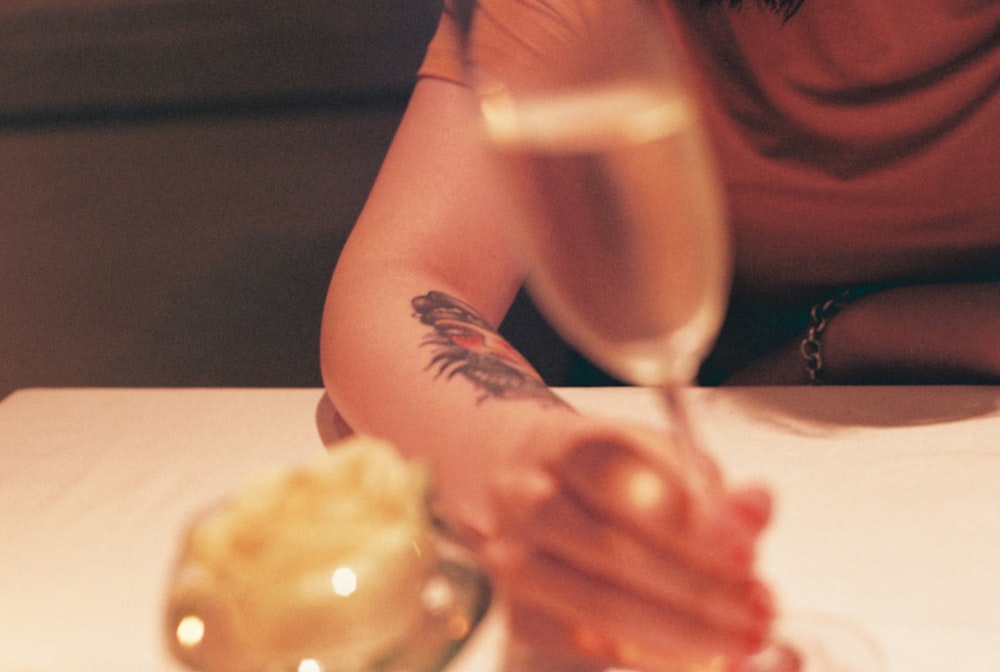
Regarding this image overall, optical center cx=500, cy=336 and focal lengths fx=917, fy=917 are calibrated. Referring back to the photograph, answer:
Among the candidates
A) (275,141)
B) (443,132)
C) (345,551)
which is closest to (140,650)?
(345,551)

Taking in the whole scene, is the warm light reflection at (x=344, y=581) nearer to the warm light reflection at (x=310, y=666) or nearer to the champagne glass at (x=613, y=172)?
the warm light reflection at (x=310, y=666)

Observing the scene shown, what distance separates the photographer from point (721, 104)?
84 centimetres

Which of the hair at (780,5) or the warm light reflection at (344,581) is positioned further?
the hair at (780,5)

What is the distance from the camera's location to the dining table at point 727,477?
448 millimetres

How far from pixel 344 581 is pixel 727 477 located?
305 mm

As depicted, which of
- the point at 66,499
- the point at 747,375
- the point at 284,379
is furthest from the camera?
the point at 284,379

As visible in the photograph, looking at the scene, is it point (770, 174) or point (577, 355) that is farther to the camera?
point (577, 355)

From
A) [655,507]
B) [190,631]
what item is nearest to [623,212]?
[655,507]

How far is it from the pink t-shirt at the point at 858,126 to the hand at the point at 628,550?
0.45 metres

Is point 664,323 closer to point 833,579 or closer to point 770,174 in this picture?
point 833,579

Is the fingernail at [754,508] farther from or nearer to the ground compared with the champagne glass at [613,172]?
nearer to the ground

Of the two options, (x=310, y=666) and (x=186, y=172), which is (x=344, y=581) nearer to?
(x=310, y=666)

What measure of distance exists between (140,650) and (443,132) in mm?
472

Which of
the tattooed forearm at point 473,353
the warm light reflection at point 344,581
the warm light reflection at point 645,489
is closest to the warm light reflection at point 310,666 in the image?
the warm light reflection at point 344,581
